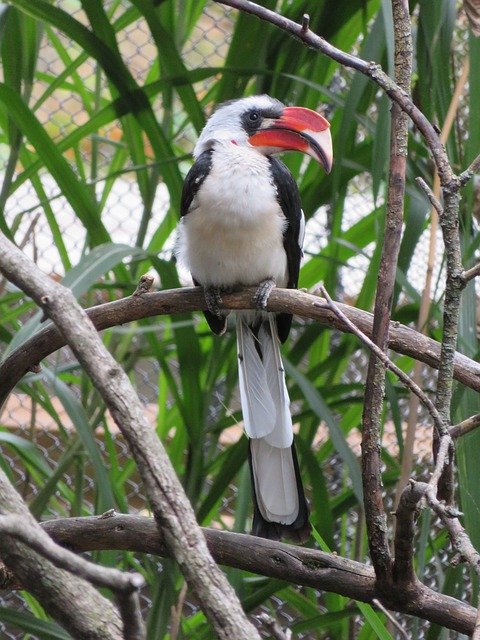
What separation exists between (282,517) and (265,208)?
461 mm

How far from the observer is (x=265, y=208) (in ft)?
4.07

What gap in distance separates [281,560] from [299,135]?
0.66 meters

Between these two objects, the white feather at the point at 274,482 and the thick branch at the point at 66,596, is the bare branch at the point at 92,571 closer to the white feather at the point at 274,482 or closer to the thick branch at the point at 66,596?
the thick branch at the point at 66,596

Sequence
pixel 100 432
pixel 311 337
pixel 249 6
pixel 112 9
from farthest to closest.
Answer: pixel 100 432, pixel 112 9, pixel 311 337, pixel 249 6

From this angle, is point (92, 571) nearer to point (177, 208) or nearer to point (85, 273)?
point (85, 273)

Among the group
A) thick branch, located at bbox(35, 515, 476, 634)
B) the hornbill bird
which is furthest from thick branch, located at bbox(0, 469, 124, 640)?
the hornbill bird

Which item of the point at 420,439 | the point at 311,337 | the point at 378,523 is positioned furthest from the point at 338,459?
the point at 378,523

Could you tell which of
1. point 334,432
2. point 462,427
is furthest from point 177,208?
point 462,427

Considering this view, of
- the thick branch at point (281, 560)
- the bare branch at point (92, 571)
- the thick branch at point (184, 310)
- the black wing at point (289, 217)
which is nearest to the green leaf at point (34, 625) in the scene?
the thick branch at point (281, 560)

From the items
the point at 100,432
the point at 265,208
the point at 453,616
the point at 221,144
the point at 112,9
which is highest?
the point at 112,9

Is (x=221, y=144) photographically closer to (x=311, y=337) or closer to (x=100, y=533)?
(x=311, y=337)

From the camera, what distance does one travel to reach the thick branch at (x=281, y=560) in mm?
833

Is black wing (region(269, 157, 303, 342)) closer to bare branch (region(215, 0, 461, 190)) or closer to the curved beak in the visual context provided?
the curved beak

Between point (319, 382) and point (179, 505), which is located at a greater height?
point (319, 382)
